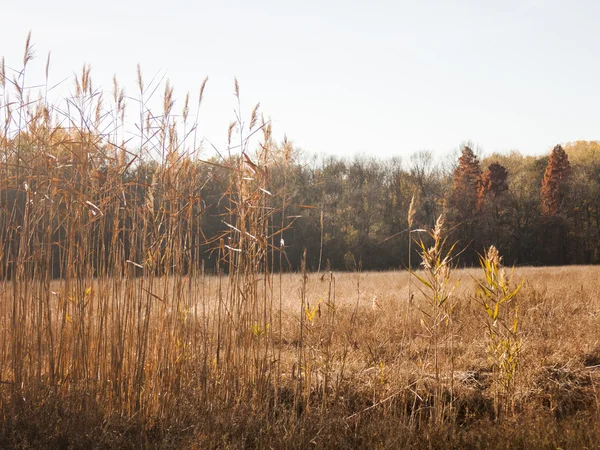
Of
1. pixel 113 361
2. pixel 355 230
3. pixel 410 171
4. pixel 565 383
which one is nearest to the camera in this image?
pixel 113 361

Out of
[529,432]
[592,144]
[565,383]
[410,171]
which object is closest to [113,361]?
[529,432]

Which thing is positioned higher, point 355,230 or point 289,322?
point 355,230

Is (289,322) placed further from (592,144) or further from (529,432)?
(592,144)

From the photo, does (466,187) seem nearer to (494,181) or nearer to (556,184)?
(494,181)

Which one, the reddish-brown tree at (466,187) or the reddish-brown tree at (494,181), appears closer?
the reddish-brown tree at (466,187)

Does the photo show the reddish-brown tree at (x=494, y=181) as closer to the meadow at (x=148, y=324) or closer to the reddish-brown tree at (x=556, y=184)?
the reddish-brown tree at (x=556, y=184)

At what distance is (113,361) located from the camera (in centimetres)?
323

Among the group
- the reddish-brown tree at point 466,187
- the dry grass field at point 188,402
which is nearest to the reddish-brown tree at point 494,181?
the reddish-brown tree at point 466,187

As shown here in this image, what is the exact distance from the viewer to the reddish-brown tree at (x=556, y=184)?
28516 mm

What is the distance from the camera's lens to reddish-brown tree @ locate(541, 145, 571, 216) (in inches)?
1123

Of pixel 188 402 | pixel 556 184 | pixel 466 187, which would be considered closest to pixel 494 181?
pixel 466 187

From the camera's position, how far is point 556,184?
2858 cm

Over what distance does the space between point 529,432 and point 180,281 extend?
218 cm

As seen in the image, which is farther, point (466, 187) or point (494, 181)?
point (494, 181)
